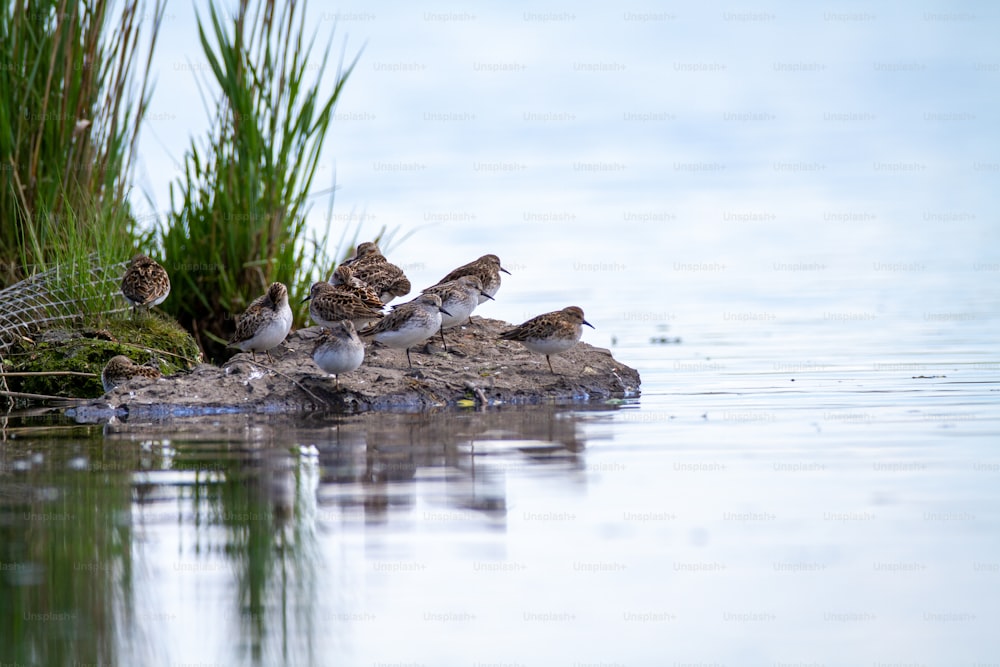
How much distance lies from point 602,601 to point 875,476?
2905 mm

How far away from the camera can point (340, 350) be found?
11.6 m

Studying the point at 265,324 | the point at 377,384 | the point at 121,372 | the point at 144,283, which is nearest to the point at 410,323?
the point at 377,384

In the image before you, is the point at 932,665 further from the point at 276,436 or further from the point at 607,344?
the point at 607,344

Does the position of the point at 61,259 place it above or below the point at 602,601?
above

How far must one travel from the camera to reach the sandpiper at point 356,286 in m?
13.2

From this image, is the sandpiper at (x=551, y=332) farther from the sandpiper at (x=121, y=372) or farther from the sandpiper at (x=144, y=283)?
the sandpiper at (x=144, y=283)

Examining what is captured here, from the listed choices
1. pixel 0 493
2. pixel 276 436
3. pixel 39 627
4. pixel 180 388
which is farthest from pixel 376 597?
pixel 180 388

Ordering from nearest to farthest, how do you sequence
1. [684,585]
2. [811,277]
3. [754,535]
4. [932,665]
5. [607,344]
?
[932,665] < [684,585] < [754,535] < [607,344] < [811,277]

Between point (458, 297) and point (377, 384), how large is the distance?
129 centimetres

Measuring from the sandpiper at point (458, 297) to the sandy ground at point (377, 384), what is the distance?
35 centimetres

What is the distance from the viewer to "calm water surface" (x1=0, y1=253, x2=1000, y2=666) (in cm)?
578

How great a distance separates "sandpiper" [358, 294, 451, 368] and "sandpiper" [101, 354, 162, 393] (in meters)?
1.96

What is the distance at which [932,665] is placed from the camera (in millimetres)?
5410

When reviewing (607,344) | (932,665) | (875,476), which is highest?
(607,344)
